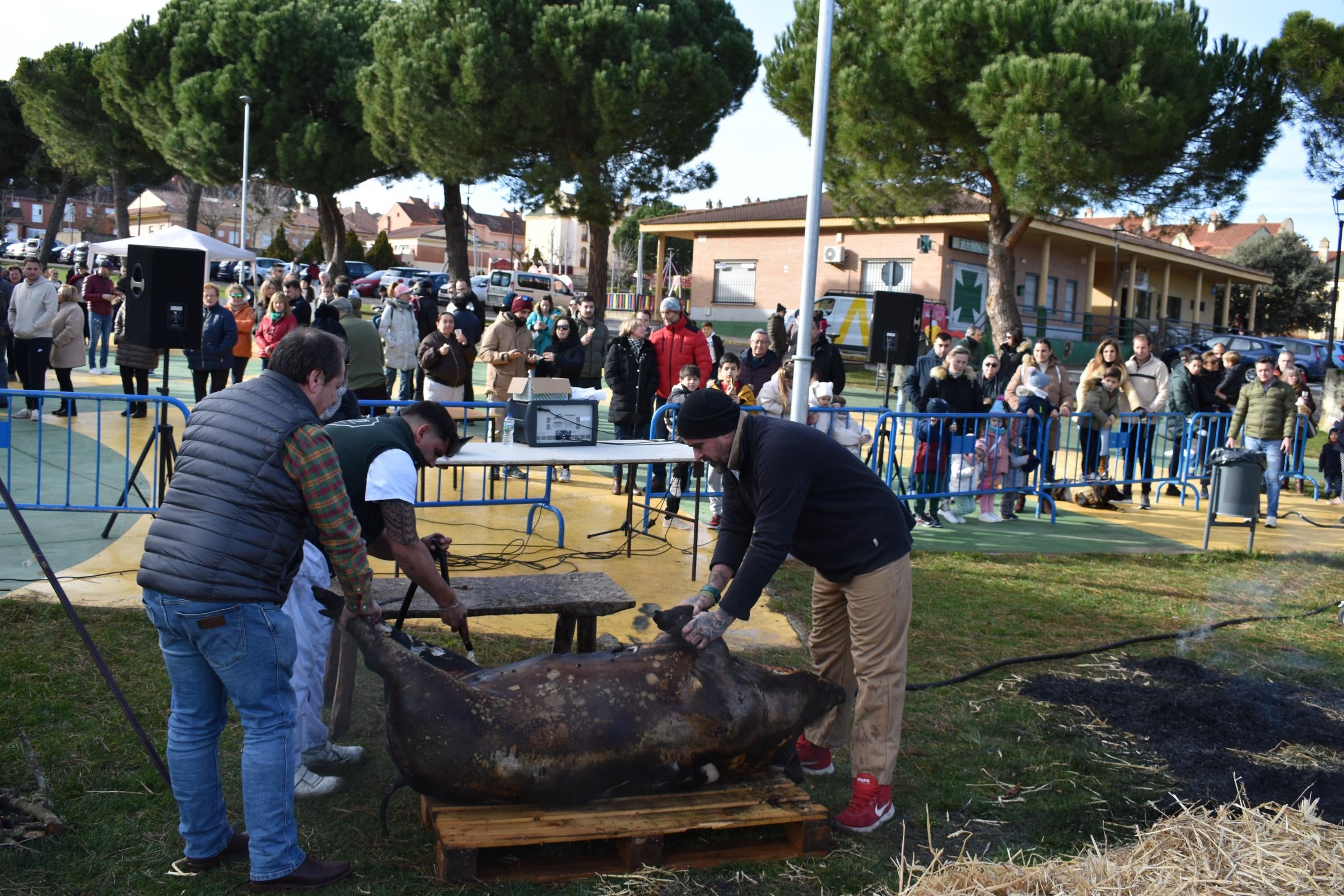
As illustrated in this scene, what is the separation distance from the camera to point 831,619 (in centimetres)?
431

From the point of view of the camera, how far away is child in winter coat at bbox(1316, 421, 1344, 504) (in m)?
12.8

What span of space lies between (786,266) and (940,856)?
31.4 m

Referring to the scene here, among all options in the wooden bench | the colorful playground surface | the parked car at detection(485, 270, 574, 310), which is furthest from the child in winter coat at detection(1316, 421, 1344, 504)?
the parked car at detection(485, 270, 574, 310)

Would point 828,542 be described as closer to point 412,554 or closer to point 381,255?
point 412,554

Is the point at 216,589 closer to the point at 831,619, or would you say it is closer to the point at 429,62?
the point at 831,619

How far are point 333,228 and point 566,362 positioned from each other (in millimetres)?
27200

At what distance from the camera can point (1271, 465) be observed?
37.2 ft

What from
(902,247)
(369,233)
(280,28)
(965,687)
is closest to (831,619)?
(965,687)

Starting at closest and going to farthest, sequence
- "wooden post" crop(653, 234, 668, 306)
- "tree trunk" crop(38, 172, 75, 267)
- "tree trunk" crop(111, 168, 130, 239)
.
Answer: "wooden post" crop(653, 234, 668, 306)
"tree trunk" crop(111, 168, 130, 239)
"tree trunk" crop(38, 172, 75, 267)

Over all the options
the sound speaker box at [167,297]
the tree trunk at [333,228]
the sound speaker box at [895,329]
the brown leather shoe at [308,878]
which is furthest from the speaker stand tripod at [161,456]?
the tree trunk at [333,228]

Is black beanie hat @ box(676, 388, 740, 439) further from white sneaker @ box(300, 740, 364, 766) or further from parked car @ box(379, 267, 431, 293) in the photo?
parked car @ box(379, 267, 431, 293)

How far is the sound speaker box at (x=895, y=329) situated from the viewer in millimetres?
10336

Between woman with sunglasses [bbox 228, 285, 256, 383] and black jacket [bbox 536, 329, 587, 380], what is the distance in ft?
15.4

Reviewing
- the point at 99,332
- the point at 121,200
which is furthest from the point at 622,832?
the point at 121,200
